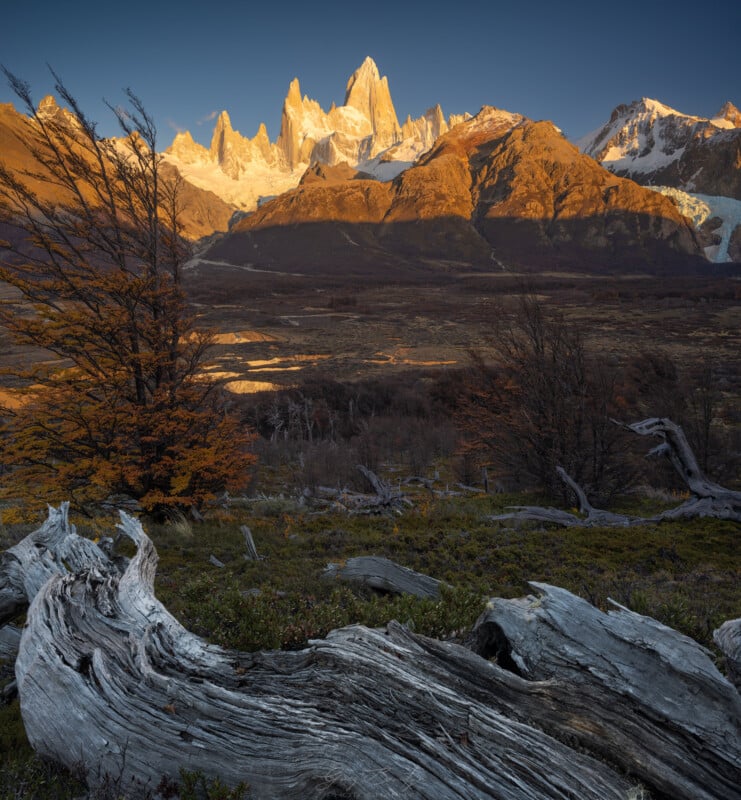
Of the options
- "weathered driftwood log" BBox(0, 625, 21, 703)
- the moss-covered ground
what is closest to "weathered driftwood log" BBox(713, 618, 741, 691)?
the moss-covered ground

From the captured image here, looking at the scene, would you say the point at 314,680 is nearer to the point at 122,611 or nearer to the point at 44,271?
the point at 122,611

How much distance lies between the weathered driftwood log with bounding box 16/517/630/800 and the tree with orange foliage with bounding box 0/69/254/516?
7081 mm

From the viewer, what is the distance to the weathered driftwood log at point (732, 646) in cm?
309

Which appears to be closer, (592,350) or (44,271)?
(44,271)

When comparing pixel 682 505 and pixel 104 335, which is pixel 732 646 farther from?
pixel 104 335

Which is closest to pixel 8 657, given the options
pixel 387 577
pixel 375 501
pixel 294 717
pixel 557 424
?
pixel 294 717

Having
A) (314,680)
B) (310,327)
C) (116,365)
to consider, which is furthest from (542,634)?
(310,327)

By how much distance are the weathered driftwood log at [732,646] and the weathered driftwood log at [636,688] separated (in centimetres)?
19

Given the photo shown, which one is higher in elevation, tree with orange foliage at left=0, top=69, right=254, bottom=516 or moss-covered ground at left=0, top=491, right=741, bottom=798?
tree with orange foliage at left=0, top=69, right=254, bottom=516

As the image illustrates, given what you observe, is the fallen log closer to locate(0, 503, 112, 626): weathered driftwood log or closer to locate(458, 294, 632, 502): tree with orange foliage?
locate(0, 503, 112, 626): weathered driftwood log

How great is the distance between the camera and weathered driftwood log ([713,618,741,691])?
3090 millimetres

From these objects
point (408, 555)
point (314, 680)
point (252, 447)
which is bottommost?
point (252, 447)

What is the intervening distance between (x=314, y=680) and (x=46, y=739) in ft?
5.98

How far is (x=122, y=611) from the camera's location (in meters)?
4.30
